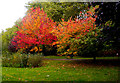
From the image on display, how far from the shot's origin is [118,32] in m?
7.96

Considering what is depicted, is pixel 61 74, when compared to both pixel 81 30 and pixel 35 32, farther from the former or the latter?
pixel 35 32

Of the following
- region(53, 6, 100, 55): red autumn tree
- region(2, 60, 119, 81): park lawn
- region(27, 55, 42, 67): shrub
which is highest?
region(53, 6, 100, 55): red autumn tree

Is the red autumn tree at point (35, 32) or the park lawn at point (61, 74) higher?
the red autumn tree at point (35, 32)

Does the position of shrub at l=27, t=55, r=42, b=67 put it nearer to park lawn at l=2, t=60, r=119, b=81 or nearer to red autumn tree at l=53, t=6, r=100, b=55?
park lawn at l=2, t=60, r=119, b=81

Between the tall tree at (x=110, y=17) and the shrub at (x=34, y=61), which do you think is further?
the shrub at (x=34, y=61)

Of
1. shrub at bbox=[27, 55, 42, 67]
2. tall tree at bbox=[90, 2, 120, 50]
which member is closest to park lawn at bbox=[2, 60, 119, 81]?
shrub at bbox=[27, 55, 42, 67]

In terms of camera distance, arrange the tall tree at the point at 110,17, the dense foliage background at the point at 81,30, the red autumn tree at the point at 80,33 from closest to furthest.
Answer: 1. the tall tree at the point at 110,17
2. the dense foliage background at the point at 81,30
3. the red autumn tree at the point at 80,33

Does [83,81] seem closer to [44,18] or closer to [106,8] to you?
[106,8]

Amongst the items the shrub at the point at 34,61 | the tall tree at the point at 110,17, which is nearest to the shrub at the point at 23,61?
the shrub at the point at 34,61

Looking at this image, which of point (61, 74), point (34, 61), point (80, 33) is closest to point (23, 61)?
point (34, 61)

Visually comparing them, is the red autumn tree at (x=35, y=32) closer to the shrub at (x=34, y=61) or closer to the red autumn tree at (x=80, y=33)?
the red autumn tree at (x=80, y=33)

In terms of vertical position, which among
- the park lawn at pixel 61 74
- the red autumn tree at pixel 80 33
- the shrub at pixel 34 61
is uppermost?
the red autumn tree at pixel 80 33

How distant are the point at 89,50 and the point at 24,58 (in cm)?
525

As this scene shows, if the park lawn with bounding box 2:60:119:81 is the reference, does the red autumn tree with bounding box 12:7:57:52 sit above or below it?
above
